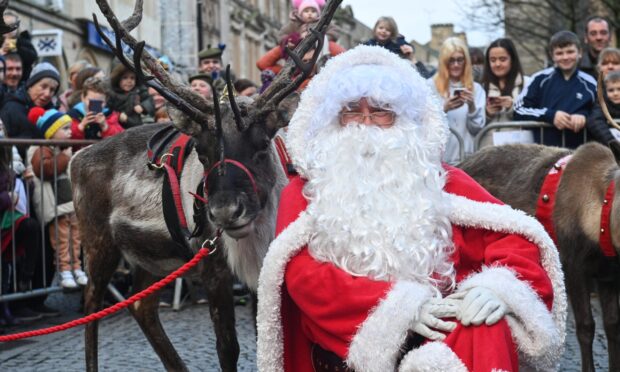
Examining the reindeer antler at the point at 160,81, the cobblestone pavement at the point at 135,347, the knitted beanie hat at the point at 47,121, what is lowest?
the cobblestone pavement at the point at 135,347

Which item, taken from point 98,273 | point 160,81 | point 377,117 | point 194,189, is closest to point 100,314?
point 194,189

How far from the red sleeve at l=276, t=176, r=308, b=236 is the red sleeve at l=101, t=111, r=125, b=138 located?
18.6 ft

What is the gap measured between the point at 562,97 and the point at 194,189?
4.27m

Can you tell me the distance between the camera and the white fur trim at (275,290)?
4.42 meters

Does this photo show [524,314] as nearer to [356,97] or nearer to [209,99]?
[356,97]

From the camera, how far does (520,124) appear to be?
934 cm

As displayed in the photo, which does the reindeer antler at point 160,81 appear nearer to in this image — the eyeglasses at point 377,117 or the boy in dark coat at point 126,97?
the eyeglasses at point 377,117

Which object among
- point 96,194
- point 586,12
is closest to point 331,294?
point 96,194

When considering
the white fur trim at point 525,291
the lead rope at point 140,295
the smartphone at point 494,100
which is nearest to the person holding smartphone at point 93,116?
the smartphone at point 494,100

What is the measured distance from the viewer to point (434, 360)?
3.96 meters

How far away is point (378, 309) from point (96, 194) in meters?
3.61

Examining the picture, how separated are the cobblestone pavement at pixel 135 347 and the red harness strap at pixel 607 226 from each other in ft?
3.45

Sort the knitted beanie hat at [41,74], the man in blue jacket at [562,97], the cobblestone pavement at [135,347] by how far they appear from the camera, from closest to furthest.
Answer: the cobblestone pavement at [135,347] < the man in blue jacket at [562,97] < the knitted beanie hat at [41,74]

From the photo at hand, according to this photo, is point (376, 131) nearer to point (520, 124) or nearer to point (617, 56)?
point (520, 124)
